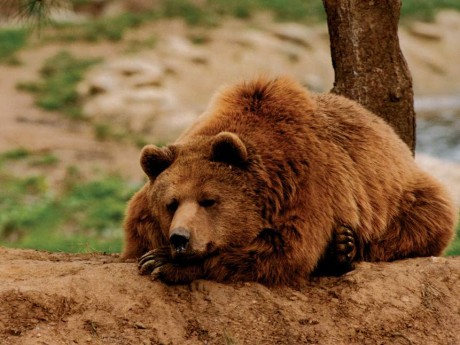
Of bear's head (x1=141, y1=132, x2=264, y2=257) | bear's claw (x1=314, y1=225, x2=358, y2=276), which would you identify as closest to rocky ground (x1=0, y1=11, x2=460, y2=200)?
bear's claw (x1=314, y1=225, x2=358, y2=276)

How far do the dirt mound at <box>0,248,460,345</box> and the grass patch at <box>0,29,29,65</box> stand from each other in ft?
48.6

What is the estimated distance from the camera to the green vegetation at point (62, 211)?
966cm

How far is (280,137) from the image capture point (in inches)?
178

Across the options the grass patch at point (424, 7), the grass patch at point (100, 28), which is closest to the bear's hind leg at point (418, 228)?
the grass patch at point (100, 28)

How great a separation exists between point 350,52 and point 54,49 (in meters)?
14.7

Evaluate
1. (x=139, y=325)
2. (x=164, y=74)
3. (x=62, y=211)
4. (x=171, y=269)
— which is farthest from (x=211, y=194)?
(x=164, y=74)

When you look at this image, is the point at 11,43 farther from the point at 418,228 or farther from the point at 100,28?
the point at 418,228

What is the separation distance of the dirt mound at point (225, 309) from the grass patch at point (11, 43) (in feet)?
48.6

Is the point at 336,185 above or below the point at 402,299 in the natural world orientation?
above

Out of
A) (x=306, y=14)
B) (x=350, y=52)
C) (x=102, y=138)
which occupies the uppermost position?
(x=350, y=52)

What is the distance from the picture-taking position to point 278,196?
4.32m

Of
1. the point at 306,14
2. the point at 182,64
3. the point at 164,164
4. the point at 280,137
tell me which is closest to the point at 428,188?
the point at 280,137

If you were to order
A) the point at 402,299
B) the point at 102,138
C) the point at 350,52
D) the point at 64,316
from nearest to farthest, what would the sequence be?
the point at 64,316, the point at 402,299, the point at 350,52, the point at 102,138

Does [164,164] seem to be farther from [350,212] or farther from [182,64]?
[182,64]
